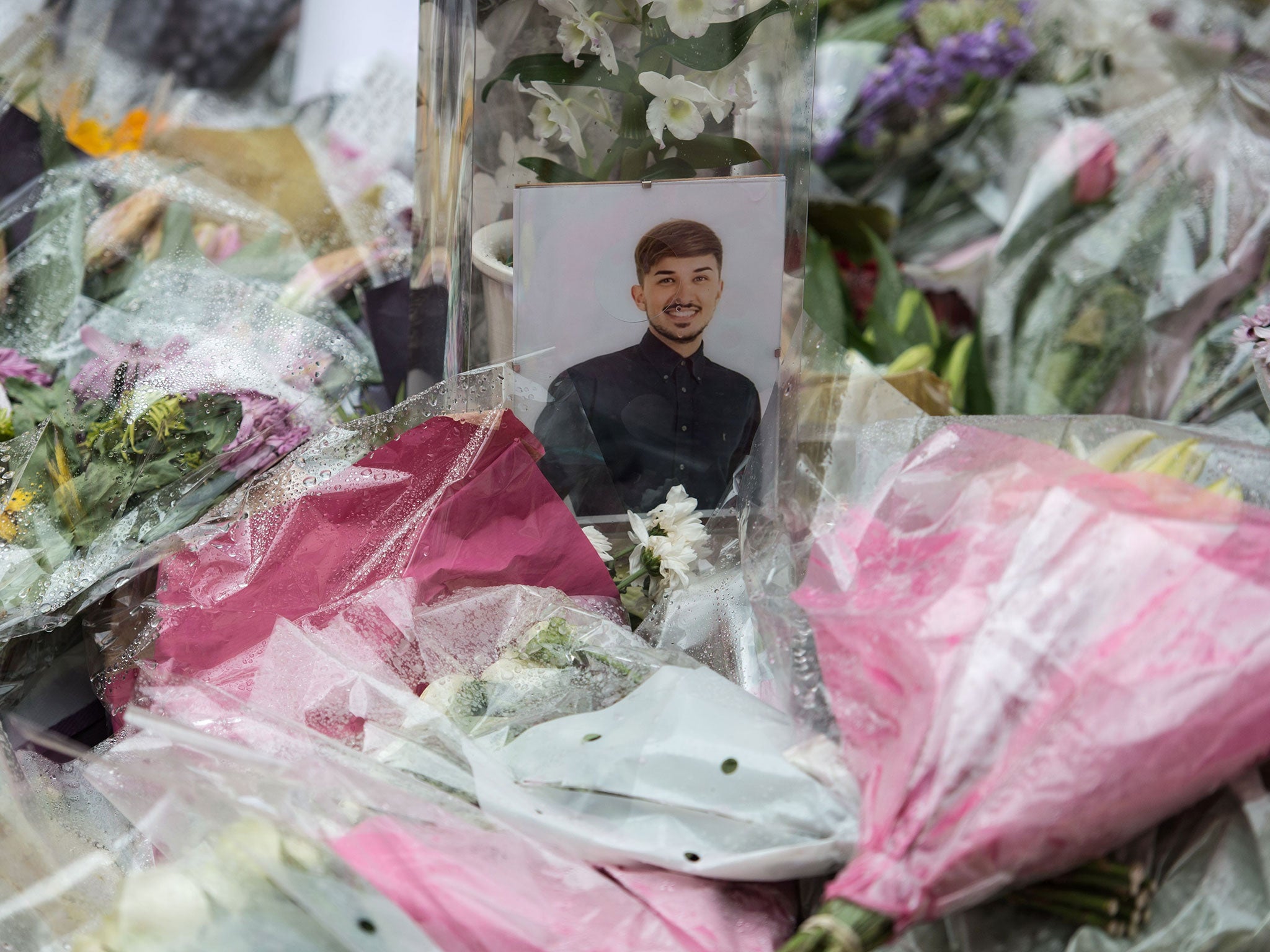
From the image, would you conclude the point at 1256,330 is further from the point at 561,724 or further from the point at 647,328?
the point at 561,724

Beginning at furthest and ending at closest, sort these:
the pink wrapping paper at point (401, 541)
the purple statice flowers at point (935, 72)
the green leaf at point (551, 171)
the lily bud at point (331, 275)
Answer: the purple statice flowers at point (935, 72)
the lily bud at point (331, 275)
the green leaf at point (551, 171)
the pink wrapping paper at point (401, 541)

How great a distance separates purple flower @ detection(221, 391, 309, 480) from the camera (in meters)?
0.94

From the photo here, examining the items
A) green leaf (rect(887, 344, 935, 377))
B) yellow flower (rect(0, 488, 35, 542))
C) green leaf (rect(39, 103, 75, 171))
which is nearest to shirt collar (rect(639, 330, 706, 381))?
green leaf (rect(887, 344, 935, 377))

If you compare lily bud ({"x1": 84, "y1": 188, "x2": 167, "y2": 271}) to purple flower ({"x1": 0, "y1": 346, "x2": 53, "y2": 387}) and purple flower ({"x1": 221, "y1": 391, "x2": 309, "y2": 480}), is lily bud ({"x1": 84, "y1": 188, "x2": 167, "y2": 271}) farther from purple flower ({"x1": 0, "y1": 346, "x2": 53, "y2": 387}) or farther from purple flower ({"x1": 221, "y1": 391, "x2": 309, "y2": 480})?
purple flower ({"x1": 221, "y1": 391, "x2": 309, "y2": 480})

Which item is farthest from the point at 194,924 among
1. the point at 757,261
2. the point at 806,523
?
the point at 757,261

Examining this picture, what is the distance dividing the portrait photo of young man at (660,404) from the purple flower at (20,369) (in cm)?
58

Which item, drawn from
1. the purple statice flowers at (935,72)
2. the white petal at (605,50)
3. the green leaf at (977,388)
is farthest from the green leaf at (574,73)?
the purple statice flowers at (935,72)

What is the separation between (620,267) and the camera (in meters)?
0.89

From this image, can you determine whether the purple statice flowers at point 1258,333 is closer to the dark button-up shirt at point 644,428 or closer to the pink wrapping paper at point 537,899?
the dark button-up shirt at point 644,428

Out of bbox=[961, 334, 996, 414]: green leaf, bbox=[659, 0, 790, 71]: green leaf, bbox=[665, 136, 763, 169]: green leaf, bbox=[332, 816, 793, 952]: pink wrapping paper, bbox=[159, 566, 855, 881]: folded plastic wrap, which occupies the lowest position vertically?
bbox=[332, 816, 793, 952]: pink wrapping paper

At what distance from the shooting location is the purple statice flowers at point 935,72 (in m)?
1.66

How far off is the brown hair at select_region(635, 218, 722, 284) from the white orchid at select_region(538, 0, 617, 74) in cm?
14

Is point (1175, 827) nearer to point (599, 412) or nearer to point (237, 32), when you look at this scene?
point (599, 412)

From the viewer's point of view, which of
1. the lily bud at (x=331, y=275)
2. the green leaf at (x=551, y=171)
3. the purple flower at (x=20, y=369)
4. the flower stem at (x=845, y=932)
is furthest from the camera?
the lily bud at (x=331, y=275)
